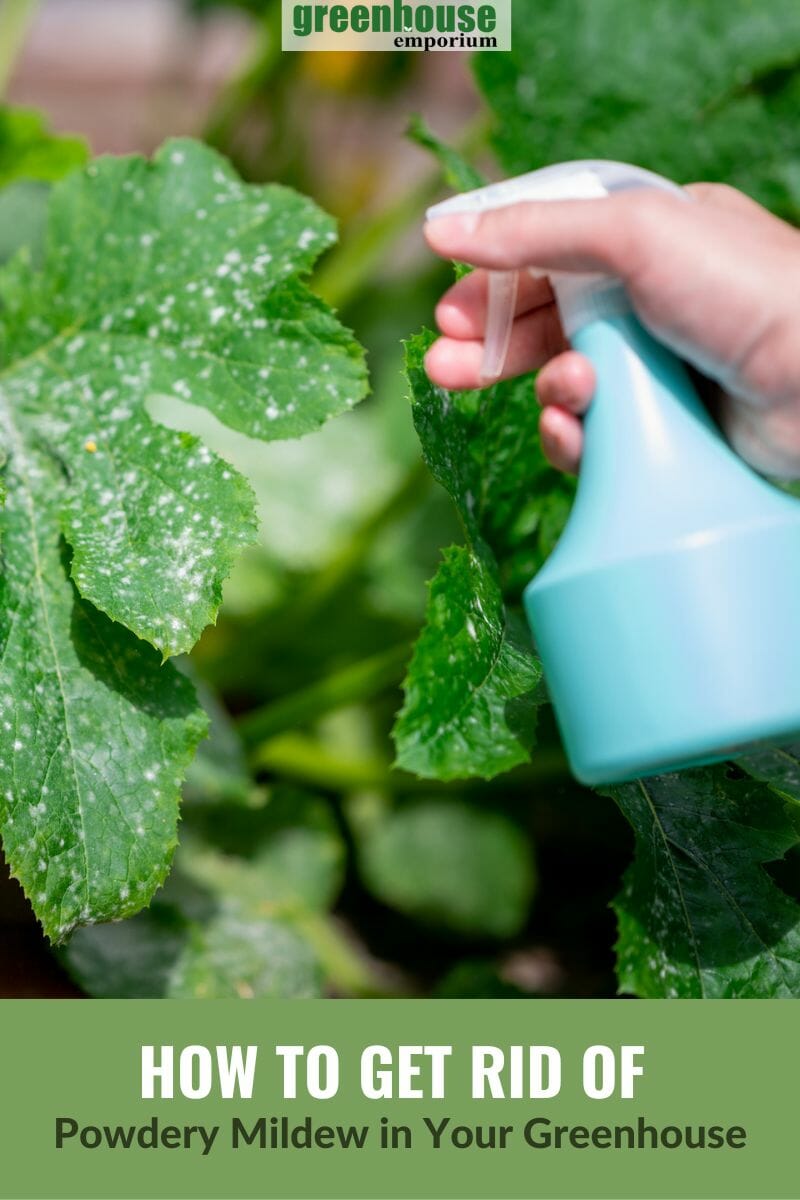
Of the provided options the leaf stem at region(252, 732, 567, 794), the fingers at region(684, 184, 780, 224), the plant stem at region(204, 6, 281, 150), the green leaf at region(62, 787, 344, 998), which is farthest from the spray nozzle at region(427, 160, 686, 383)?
the plant stem at region(204, 6, 281, 150)

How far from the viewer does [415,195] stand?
1.49 meters

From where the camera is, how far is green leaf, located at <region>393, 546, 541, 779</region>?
2.64ft

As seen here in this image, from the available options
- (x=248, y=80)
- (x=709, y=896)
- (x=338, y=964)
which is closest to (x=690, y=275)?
(x=709, y=896)

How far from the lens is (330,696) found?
125 centimetres

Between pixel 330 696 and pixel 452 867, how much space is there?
0.96 ft

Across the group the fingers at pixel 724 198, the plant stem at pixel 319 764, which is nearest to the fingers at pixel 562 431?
the fingers at pixel 724 198

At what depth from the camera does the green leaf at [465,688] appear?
80 centimetres

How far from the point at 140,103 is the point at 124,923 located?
160cm

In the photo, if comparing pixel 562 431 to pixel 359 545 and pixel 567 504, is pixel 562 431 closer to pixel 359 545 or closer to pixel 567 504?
pixel 567 504

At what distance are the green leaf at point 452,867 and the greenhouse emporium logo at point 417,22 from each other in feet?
2.82

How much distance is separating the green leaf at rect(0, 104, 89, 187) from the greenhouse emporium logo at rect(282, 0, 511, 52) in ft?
0.88

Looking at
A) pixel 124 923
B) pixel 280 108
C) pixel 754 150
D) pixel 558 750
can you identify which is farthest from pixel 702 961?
pixel 280 108

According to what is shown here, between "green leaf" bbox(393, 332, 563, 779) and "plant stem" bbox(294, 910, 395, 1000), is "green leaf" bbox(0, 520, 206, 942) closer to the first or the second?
"green leaf" bbox(393, 332, 563, 779)

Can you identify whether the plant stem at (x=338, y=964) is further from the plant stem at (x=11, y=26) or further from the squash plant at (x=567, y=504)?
the plant stem at (x=11, y=26)
